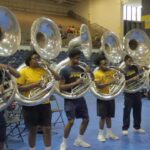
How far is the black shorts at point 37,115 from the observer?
4.41 meters

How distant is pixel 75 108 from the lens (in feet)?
17.3

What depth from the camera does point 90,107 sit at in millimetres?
10266

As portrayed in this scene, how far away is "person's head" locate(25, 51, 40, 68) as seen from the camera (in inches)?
175

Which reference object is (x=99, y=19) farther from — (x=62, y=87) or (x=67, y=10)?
(x=62, y=87)

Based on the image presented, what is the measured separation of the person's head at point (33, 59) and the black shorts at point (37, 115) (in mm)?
551

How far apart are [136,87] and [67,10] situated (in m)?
18.3

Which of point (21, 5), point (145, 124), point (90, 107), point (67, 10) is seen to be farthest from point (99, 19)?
point (145, 124)

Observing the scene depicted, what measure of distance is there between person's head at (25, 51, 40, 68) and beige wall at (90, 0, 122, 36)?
55.5 feet

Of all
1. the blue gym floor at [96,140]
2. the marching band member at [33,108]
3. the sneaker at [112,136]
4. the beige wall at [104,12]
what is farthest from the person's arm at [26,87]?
the beige wall at [104,12]

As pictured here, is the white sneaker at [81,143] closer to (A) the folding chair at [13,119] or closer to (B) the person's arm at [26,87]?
(A) the folding chair at [13,119]

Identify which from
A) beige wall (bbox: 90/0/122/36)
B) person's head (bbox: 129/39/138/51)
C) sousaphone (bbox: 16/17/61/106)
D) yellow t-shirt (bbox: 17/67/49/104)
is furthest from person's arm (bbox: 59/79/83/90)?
beige wall (bbox: 90/0/122/36)

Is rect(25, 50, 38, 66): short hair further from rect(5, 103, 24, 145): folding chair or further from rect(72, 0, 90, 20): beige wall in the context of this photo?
rect(72, 0, 90, 20): beige wall

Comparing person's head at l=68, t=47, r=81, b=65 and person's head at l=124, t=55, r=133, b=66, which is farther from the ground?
person's head at l=68, t=47, r=81, b=65

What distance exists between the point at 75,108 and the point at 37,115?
957 millimetres
